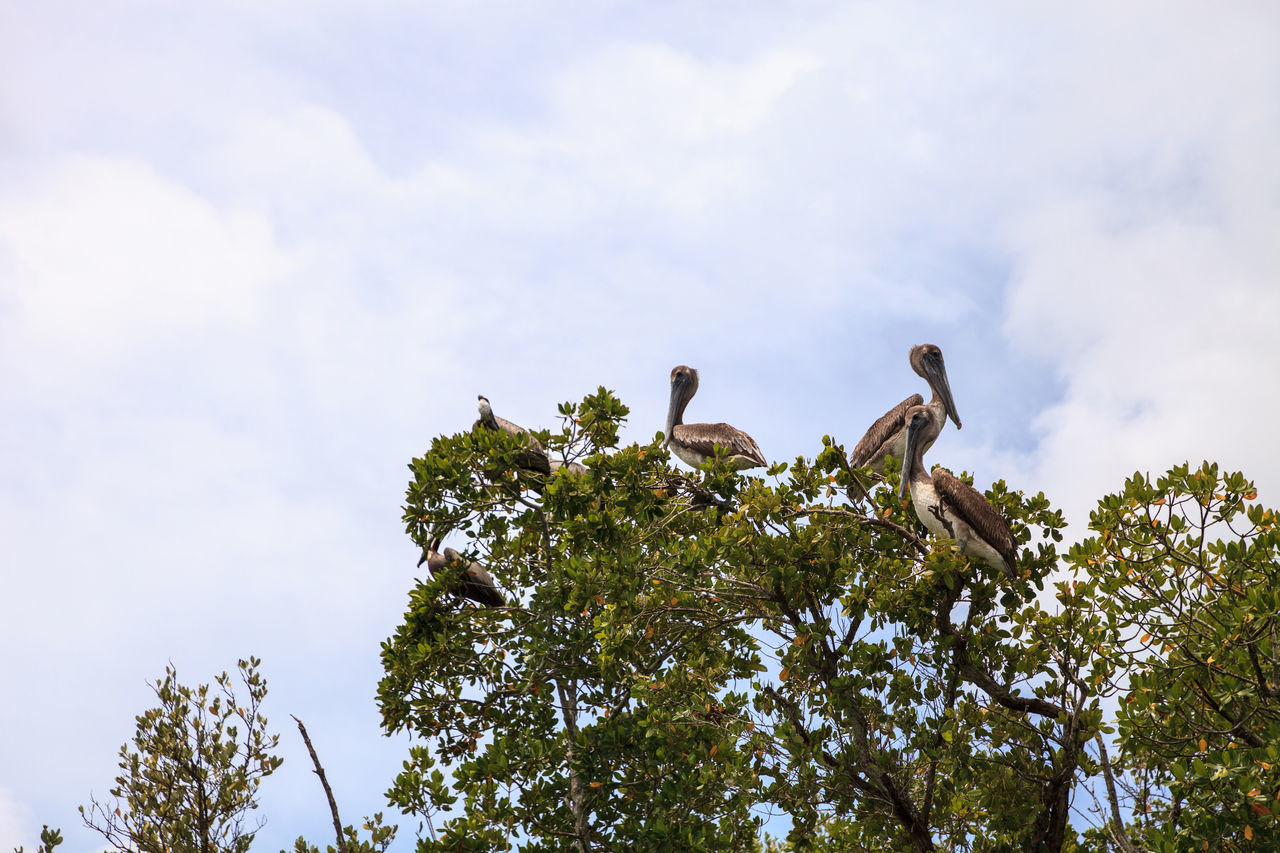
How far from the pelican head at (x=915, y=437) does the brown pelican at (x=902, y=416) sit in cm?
183

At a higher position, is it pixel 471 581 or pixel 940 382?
pixel 940 382

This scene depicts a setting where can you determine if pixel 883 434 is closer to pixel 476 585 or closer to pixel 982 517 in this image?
pixel 982 517

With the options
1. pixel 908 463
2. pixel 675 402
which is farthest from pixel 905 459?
pixel 675 402

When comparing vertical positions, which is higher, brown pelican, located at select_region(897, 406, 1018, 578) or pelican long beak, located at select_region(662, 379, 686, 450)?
pelican long beak, located at select_region(662, 379, 686, 450)

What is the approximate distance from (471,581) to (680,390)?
22.4 ft

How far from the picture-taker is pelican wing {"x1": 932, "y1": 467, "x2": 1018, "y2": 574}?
319 inches

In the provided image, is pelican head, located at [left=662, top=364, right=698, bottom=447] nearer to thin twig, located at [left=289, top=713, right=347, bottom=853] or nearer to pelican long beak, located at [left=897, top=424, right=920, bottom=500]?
pelican long beak, located at [left=897, top=424, right=920, bottom=500]

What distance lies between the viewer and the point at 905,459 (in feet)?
29.9

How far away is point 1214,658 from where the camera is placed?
6.93m

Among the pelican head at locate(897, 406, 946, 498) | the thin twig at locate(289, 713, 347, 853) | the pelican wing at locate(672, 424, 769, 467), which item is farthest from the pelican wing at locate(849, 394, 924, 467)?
the thin twig at locate(289, 713, 347, 853)

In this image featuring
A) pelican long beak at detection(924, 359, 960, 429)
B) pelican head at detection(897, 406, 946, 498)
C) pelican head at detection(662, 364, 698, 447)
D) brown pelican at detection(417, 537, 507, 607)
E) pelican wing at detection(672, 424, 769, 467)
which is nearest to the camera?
pelican head at detection(897, 406, 946, 498)

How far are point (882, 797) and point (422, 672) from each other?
4.35 meters

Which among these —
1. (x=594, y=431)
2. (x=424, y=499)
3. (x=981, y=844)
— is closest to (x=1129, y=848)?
(x=981, y=844)

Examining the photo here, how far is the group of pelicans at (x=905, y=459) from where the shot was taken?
8.18m
